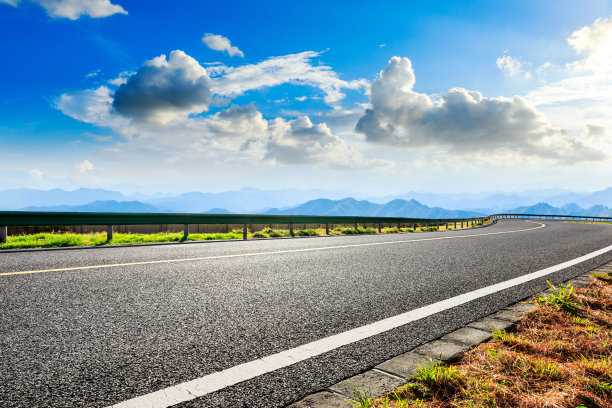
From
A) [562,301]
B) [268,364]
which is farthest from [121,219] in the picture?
[562,301]

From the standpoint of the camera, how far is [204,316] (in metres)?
3.71

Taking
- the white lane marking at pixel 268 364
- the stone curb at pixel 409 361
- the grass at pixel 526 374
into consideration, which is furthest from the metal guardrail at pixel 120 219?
the grass at pixel 526 374

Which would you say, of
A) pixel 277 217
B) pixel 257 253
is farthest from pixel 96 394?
pixel 277 217

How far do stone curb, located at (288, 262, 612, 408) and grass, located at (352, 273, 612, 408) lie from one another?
8 cm

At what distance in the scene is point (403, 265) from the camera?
6957 millimetres

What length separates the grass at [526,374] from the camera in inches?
83.1

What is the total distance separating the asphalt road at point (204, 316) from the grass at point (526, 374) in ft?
1.48

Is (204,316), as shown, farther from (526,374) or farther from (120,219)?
(120,219)

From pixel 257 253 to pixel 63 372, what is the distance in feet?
19.2

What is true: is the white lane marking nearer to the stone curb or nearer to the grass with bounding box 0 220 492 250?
the stone curb

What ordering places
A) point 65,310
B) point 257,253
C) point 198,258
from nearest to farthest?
point 65,310, point 198,258, point 257,253

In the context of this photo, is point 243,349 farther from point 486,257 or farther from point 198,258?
point 486,257

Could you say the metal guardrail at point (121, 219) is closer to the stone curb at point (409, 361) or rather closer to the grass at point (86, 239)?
the grass at point (86, 239)

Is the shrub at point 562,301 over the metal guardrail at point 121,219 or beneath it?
beneath
